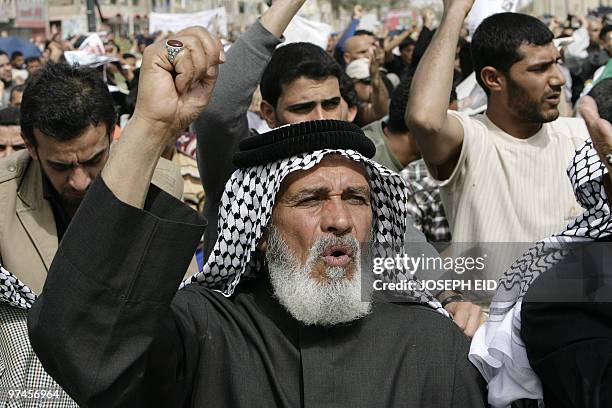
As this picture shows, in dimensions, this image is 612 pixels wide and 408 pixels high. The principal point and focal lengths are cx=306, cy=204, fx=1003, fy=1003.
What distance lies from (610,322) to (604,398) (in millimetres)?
213

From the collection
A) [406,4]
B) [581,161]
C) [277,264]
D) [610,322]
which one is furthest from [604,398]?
[406,4]

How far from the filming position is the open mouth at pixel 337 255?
2.57 metres

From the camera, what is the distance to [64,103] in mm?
3594

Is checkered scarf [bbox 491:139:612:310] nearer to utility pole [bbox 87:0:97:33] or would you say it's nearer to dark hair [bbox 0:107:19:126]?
dark hair [bbox 0:107:19:126]

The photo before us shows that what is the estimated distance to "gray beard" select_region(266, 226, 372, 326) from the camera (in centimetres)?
254

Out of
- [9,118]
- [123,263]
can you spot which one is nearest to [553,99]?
[123,263]

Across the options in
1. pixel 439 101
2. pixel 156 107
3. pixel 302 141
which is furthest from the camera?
pixel 439 101

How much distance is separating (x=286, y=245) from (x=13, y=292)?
905 mm

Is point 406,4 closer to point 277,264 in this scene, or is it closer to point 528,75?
point 528,75

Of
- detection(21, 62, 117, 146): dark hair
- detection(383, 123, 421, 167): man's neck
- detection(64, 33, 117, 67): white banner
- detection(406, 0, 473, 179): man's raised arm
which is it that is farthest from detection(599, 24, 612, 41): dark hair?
detection(21, 62, 117, 146): dark hair

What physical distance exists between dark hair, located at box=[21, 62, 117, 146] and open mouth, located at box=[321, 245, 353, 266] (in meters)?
1.35

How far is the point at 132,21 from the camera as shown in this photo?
23.8 meters

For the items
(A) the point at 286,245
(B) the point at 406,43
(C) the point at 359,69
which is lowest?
(A) the point at 286,245

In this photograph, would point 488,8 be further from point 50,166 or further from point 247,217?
point 247,217
